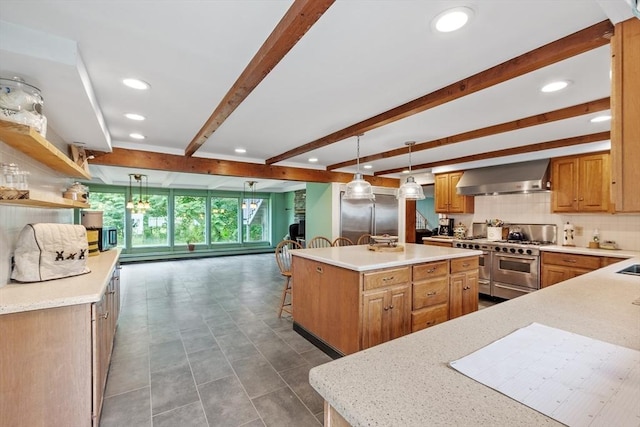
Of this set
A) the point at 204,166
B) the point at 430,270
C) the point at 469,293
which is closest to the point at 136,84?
the point at 204,166

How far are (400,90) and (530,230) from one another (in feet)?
12.7

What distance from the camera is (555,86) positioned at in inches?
81.4

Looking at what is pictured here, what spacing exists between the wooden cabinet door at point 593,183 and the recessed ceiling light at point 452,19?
3760 mm

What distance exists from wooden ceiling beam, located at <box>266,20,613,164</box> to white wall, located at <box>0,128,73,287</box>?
2.70 m

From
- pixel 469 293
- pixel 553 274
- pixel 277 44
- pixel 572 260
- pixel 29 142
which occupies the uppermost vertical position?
pixel 277 44

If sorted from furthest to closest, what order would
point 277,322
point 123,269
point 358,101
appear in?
1. point 123,269
2. point 277,322
3. point 358,101

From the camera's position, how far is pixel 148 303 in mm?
4305

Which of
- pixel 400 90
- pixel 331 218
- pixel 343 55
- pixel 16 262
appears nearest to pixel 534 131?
pixel 400 90

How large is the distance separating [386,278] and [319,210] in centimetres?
361

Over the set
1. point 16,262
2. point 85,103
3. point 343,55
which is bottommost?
point 16,262

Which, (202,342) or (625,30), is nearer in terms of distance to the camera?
(625,30)

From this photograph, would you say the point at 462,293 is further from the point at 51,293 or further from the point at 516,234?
the point at 51,293

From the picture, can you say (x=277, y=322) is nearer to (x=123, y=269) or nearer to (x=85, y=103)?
(x=85, y=103)

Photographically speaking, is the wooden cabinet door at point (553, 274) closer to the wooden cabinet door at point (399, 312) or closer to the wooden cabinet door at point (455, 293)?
the wooden cabinet door at point (455, 293)
